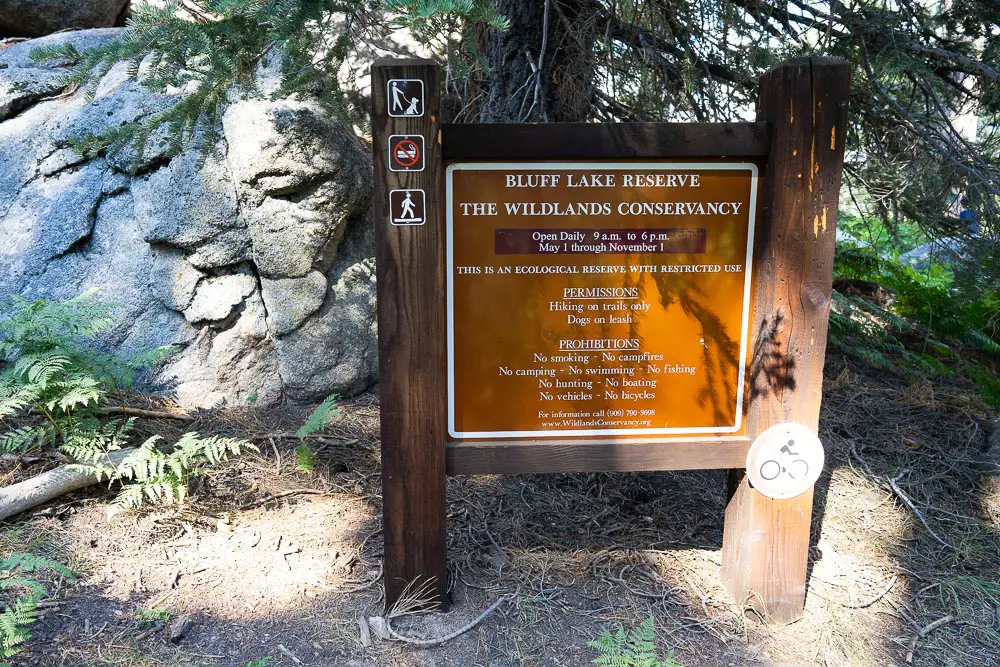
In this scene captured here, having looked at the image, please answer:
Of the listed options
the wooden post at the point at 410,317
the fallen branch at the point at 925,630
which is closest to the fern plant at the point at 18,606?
the wooden post at the point at 410,317

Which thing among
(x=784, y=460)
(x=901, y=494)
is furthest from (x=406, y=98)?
(x=901, y=494)

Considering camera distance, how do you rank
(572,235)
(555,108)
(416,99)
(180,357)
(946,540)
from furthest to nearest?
(180,357) < (555,108) < (946,540) < (572,235) < (416,99)

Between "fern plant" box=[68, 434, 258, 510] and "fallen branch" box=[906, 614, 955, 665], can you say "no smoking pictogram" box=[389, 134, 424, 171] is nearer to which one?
"fern plant" box=[68, 434, 258, 510]

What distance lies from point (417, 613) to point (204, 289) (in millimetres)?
3037

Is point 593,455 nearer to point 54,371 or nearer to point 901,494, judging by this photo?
point 901,494

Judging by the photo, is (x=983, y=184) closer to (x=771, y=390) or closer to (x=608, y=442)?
(x=771, y=390)

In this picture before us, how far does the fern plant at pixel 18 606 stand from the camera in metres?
2.47

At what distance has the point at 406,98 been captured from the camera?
2.65 m

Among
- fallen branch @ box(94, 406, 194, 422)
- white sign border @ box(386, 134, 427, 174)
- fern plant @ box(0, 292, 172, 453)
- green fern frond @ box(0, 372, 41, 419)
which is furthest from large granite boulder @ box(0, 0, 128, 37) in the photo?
white sign border @ box(386, 134, 427, 174)

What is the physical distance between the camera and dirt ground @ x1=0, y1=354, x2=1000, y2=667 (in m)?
2.94

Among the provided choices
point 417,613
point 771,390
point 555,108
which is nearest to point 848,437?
point 771,390

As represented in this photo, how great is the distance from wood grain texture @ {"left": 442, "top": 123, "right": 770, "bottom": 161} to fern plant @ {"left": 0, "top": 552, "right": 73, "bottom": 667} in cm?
223

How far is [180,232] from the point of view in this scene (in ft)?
16.4

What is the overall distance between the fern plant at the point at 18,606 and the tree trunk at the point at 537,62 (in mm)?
3157
